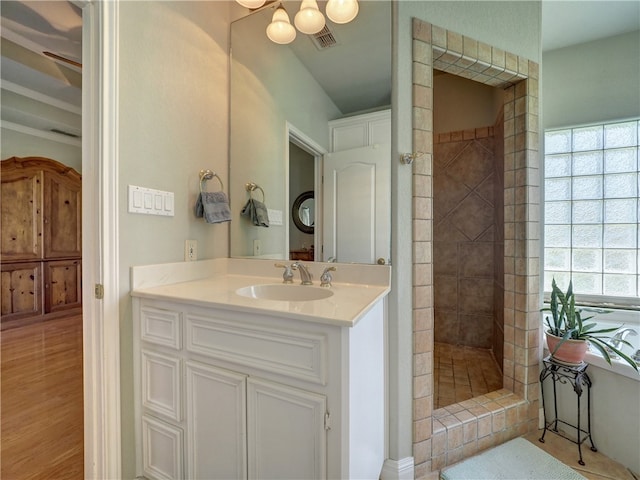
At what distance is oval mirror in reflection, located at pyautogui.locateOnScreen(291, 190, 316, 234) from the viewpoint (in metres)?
1.63

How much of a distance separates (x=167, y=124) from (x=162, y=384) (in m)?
1.17

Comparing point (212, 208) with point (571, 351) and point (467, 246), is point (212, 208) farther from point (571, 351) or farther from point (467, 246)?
point (467, 246)

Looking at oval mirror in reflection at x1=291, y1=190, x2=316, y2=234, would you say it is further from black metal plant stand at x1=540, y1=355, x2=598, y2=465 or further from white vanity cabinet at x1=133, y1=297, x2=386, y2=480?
black metal plant stand at x1=540, y1=355, x2=598, y2=465

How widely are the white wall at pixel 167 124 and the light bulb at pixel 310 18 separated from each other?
20.6 inches

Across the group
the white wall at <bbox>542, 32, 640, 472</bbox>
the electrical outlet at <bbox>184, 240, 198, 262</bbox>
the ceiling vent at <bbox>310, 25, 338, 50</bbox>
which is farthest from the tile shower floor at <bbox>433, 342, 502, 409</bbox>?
the ceiling vent at <bbox>310, 25, 338, 50</bbox>

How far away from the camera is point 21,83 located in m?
2.85

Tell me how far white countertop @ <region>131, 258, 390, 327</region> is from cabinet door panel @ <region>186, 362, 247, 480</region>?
26 cm

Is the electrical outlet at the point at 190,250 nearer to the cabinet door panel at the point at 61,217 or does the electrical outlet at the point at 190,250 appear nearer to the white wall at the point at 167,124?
the white wall at the point at 167,124

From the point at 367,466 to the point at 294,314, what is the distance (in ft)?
2.23

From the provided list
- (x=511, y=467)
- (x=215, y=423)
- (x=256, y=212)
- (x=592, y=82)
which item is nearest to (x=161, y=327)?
(x=215, y=423)

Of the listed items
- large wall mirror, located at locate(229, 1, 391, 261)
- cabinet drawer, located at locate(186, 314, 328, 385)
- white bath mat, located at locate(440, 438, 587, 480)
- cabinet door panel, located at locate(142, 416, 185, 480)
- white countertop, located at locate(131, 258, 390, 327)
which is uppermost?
large wall mirror, located at locate(229, 1, 391, 261)

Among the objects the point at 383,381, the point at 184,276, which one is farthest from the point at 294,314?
the point at 184,276

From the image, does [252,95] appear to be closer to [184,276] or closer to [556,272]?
[184,276]

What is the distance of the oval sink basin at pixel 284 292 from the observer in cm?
139
